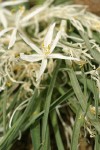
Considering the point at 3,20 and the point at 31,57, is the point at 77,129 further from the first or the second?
the point at 3,20

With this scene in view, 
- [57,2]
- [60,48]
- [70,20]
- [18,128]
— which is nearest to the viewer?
[18,128]

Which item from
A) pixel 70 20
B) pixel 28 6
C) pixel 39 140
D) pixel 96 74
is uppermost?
pixel 28 6

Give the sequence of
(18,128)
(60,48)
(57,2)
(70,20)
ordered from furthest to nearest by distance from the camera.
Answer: (57,2), (70,20), (60,48), (18,128)

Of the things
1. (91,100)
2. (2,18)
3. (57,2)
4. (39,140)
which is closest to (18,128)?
(39,140)

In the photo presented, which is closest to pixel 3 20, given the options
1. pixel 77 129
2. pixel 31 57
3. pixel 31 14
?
pixel 31 14

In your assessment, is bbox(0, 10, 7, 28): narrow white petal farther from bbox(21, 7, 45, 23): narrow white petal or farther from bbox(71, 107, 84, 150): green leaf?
bbox(71, 107, 84, 150): green leaf

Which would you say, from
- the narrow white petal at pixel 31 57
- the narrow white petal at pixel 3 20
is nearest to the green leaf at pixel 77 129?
the narrow white petal at pixel 31 57

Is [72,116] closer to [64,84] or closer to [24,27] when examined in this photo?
[64,84]

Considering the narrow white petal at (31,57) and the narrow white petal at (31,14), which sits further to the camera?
the narrow white petal at (31,14)

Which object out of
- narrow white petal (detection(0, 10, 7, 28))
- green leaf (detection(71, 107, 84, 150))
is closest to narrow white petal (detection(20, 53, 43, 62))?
green leaf (detection(71, 107, 84, 150))

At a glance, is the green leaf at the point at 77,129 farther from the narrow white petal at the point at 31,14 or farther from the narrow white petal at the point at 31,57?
the narrow white petal at the point at 31,14

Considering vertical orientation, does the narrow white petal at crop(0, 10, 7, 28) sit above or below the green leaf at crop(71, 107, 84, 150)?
above
